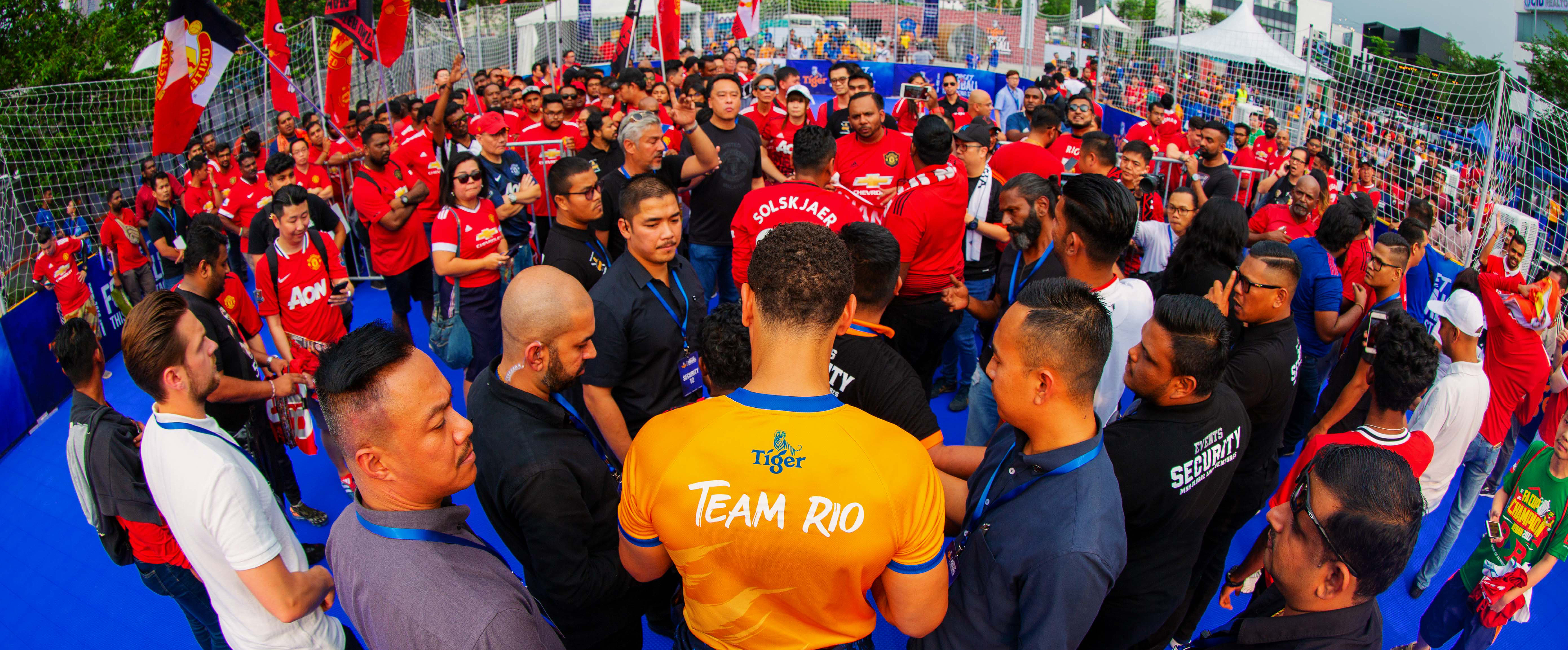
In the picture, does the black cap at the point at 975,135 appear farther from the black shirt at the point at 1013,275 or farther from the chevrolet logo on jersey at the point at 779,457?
the chevrolet logo on jersey at the point at 779,457

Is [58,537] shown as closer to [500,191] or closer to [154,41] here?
[500,191]

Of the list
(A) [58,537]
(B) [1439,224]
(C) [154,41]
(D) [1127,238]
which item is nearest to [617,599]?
(D) [1127,238]

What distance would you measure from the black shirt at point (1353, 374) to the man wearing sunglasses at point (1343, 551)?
175 centimetres

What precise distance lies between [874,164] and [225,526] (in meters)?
4.13

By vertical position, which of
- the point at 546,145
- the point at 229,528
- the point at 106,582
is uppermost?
the point at 546,145

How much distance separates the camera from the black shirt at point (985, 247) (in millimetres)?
5098

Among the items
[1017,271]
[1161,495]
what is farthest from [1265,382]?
[1017,271]

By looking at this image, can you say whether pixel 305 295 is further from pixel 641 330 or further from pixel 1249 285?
pixel 1249 285

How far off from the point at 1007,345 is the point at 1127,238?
149cm

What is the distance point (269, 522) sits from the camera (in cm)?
220

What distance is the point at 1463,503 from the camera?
11.5 feet

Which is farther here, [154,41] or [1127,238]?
[154,41]

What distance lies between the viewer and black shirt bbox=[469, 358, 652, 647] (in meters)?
2.01

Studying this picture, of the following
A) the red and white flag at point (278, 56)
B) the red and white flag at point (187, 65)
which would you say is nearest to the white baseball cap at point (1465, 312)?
the red and white flag at point (187, 65)
